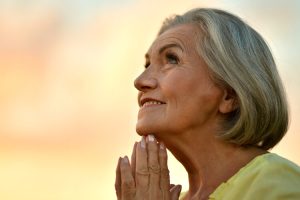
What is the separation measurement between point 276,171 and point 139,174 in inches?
34.2

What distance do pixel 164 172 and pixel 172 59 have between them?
2.89 ft

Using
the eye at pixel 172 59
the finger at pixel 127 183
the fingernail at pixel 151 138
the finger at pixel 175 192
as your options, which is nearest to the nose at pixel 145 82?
the eye at pixel 172 59

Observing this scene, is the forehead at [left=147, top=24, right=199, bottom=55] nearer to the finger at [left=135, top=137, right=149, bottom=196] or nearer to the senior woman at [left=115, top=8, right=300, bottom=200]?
the senior woman at [left=115, top=8, right=300, bottom=200]

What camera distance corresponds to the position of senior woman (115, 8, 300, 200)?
4250mm

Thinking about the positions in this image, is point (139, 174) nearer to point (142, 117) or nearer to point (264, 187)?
point (142, 117)

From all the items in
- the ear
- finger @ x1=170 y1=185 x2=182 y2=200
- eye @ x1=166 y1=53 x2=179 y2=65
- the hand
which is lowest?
finger @ x1=170 y1=185 x2=182 y2=200

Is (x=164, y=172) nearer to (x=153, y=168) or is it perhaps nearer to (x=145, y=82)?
(x=153, y=168)

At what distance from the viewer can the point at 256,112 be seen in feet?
14.1

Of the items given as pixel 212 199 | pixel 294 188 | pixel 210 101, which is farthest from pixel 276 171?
pixel 210 101

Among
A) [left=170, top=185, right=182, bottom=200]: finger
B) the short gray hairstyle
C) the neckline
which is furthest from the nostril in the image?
the neckline

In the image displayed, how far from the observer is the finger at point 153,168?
3988mm

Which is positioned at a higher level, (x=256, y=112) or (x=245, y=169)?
(x=256, y=112)

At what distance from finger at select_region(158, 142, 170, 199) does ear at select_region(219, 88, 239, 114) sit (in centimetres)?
54

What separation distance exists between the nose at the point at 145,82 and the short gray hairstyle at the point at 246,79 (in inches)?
15.3
